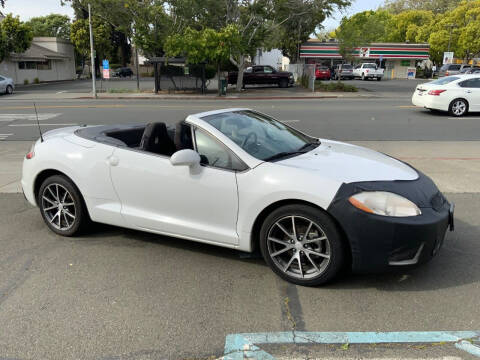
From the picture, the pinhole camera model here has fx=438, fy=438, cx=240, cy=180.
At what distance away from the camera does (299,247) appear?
3.57 metres

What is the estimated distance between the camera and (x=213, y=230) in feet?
12.8

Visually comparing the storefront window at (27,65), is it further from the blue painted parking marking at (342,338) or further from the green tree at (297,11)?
the blue painted parking marking at (342,338)

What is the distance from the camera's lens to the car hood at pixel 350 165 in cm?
360

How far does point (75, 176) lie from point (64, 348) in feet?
6.86

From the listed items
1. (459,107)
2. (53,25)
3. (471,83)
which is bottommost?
(459,107)

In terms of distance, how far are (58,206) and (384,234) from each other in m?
3.37

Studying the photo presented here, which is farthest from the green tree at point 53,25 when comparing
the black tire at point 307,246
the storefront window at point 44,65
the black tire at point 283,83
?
the black tire at point 307,246

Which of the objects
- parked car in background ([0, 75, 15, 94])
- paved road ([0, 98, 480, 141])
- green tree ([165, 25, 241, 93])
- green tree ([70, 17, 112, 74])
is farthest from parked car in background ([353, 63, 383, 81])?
parked car in background ([0, 75, 15, 94])

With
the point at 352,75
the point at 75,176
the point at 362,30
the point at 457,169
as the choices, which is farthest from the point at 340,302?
the point at 352,75

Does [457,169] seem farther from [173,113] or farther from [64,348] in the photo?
[173,113]

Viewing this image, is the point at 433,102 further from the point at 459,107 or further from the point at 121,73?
the point at 121,73

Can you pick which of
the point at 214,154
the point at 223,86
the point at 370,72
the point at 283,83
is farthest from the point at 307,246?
the point at 370,72

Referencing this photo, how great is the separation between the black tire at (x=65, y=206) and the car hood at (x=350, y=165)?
2216 millimetres

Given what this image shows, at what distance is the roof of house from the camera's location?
4392 cm
